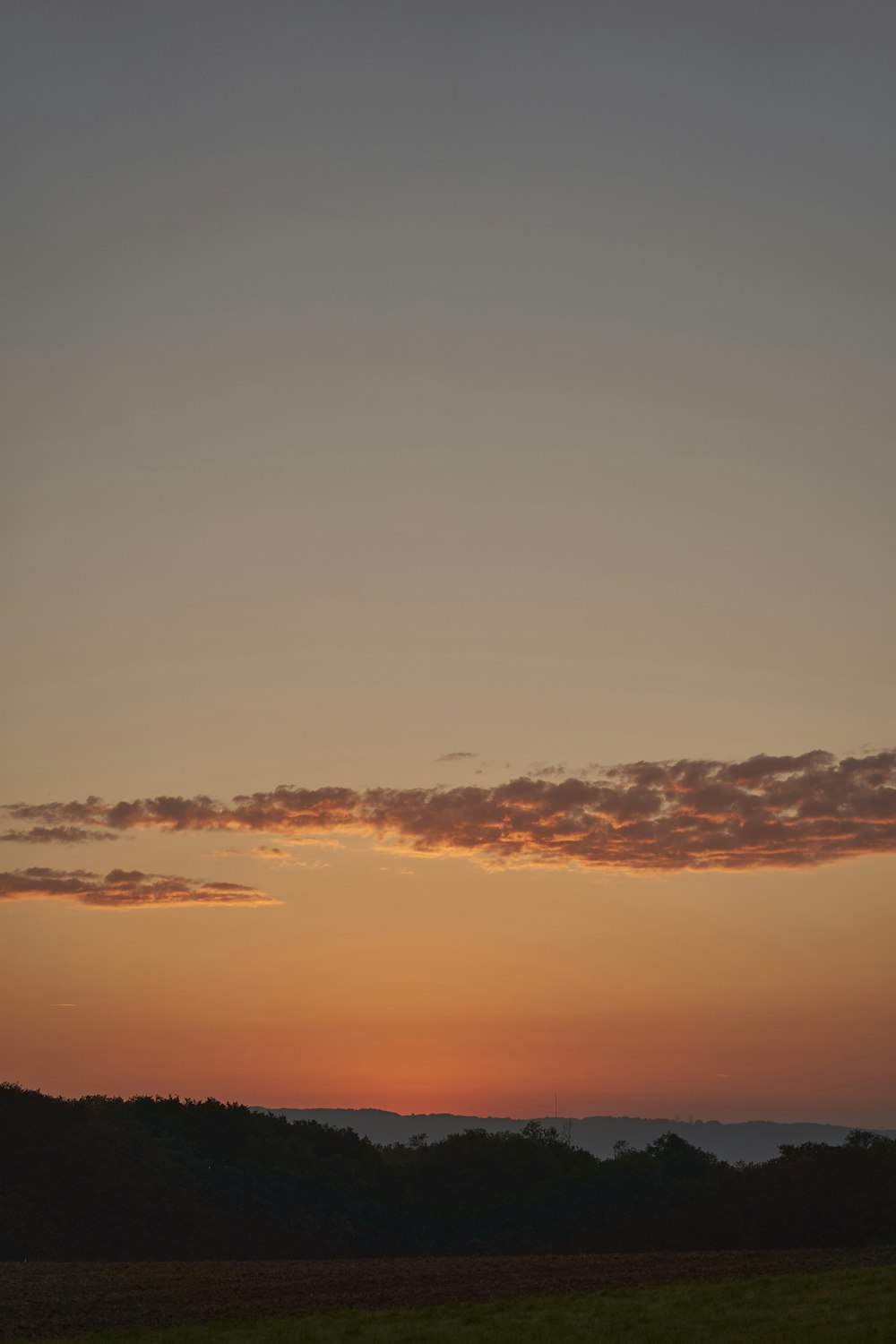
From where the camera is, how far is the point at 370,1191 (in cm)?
8131

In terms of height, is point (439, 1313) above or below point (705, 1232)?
above

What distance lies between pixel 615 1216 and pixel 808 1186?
11725 mm

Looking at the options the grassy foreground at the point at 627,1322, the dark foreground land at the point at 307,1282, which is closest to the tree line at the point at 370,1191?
the dark foreground land at the point at 307,1282

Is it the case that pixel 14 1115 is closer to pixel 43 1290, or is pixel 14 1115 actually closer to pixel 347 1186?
pixel 347 1186

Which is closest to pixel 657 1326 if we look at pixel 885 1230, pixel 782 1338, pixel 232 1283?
pixel 782 1338

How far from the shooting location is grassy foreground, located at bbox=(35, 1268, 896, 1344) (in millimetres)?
28078

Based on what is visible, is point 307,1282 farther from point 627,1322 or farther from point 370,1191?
point 370,1191

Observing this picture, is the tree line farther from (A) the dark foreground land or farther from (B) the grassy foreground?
(B) the grassy foreground

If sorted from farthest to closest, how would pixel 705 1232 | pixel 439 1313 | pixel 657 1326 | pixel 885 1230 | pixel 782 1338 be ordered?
pixel 705 1232 < pixel 885 1230 < pixel 439 1313 < pixel 657 1326 < pixel 782 1338

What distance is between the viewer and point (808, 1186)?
66812mm

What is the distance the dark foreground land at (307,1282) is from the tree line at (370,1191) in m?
16.7

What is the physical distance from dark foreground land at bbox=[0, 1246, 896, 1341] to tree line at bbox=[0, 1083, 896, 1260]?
1674 centimetres

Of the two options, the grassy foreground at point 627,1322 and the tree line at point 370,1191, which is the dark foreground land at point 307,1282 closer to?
the grassy foreground at point 627,1322

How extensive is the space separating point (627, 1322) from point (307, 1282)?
1730cm
